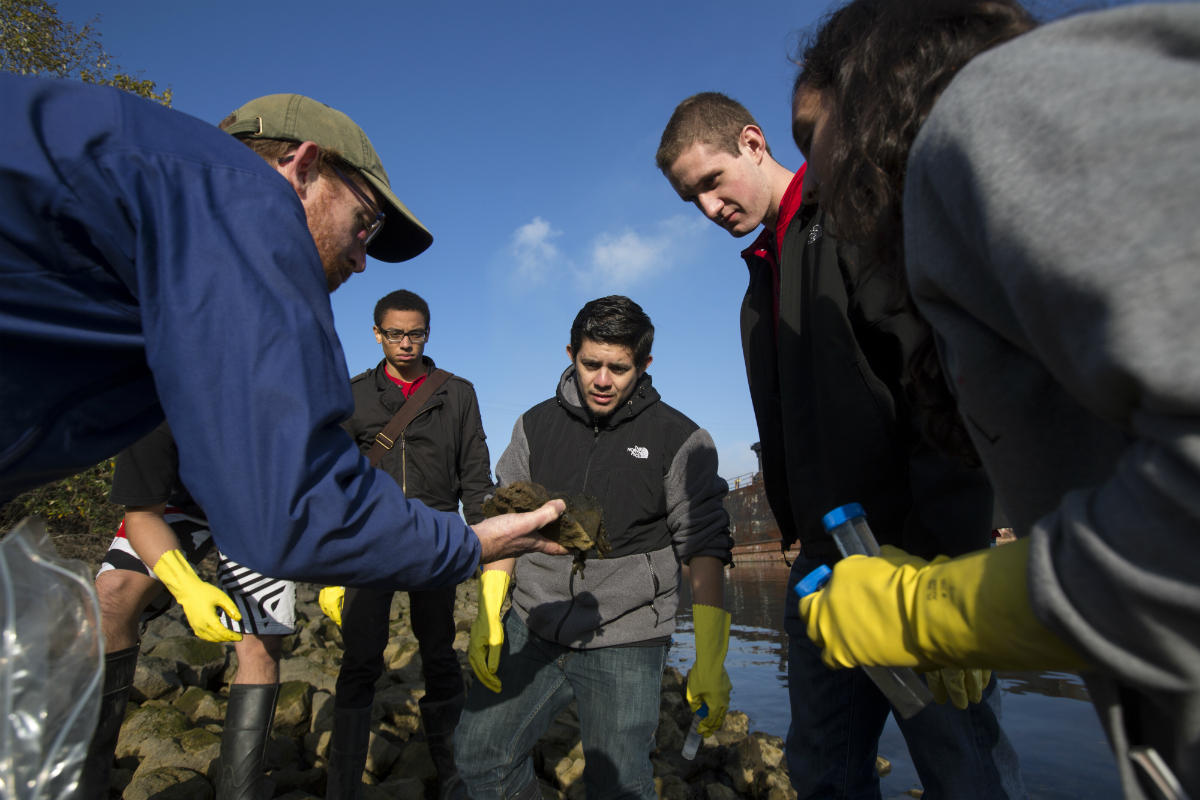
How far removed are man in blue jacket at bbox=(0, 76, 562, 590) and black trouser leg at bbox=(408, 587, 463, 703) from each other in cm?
261

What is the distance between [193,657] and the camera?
19.1 ft

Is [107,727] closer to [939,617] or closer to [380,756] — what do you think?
[380,756]

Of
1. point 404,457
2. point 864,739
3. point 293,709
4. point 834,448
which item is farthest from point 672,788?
point 834,448

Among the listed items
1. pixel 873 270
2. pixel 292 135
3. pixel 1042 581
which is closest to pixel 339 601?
pixel 292 135

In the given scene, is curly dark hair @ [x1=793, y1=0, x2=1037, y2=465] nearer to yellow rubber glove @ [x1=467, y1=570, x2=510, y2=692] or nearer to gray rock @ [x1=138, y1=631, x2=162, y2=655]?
yellow rubber glove @ [x1=467, y1=570, x2=510, y2=692]

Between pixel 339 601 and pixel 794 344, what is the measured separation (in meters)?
3.53

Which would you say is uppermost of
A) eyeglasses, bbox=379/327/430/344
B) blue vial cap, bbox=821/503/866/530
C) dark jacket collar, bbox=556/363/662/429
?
eyeglasses, bbox=379/327/430/344

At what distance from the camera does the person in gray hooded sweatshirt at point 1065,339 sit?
69cm

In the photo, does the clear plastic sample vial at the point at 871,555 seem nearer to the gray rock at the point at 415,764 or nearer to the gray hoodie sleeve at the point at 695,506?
the gray hoodie sleeve at the point at 695,506

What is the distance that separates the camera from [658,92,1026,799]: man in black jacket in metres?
1.85

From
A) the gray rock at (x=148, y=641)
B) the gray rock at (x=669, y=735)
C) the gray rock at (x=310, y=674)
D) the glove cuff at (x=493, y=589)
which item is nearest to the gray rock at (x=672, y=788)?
the gray rock at (x=669, y=735)

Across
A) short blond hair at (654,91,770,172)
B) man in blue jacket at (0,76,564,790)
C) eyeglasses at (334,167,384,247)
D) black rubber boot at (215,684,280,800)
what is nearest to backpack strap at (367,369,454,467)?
black rubber boot at (215,684,280,800)

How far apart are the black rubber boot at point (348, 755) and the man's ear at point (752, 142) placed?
11.6ft

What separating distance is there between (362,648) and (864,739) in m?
2.65
